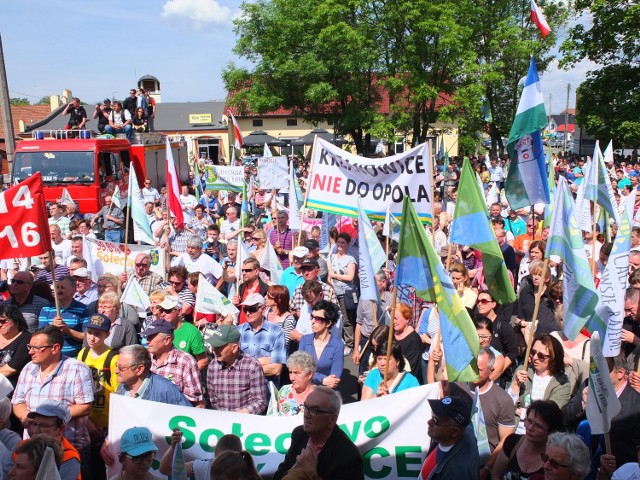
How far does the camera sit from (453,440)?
13.1ft

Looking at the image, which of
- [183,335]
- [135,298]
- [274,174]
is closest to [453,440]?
[183,335]

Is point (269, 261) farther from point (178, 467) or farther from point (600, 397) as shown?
point (600, 397)

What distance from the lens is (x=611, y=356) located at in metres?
4.86

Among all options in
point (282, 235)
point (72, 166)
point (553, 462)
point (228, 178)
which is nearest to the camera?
point (553, 462)

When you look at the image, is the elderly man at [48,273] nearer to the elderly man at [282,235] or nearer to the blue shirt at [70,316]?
the blue shirt at [70,316]

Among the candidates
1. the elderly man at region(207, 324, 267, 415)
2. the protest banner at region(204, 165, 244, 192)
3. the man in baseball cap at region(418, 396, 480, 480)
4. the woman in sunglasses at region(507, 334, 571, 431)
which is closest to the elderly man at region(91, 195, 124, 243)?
the protest banner at region(204, 165, 244, 192)

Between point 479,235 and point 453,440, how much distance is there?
2471mm

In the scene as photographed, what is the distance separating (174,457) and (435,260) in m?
2.11

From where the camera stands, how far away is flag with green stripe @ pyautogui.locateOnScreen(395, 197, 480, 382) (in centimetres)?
467

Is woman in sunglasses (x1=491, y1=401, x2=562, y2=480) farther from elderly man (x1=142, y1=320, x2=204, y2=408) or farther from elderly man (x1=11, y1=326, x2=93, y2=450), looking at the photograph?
elderly man (x1=11, y1=326, x2=93, y2=450)

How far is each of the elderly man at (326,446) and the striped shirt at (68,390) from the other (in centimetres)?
156

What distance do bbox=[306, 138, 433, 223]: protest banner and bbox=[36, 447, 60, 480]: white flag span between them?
199 inches

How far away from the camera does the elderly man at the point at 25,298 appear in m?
6.82

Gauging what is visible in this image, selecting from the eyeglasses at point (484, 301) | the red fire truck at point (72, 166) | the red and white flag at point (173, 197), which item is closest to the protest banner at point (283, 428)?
the eyeglasses at point (484, 301)
